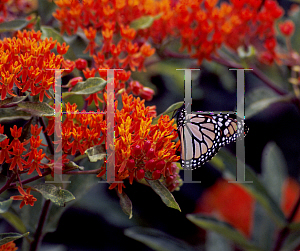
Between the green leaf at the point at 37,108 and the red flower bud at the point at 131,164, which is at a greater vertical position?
the green leaf at the point at 37,108

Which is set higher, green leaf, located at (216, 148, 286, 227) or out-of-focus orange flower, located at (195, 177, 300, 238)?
green leaf, located at (216, 148, 286, 227)

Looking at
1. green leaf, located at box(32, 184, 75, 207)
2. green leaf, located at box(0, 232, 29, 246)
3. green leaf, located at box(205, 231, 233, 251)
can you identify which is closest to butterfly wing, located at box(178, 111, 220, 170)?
green leaf, located at box(32, 184, 75, 207)

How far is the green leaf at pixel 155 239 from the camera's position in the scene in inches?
54.3

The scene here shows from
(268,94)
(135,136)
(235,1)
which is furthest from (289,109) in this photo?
(135,136)

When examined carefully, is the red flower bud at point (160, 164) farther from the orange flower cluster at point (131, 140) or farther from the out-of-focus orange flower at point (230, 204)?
the out-of-focus orange flower at point (230, 204)

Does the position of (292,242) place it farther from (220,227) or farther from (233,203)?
(233,203)

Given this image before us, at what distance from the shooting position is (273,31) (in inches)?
65.9

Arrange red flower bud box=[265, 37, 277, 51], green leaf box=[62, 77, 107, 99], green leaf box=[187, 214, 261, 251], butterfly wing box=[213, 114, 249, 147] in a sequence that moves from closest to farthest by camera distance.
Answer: green leaf box=[62, 77, 107, 99], butterfly wing box=[213, 114, 249, 147], green leaf box=[187, 214, 261, 251], red flower bud box=[265, 37, 277, 51]

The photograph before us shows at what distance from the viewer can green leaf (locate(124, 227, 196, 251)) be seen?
1.38 m

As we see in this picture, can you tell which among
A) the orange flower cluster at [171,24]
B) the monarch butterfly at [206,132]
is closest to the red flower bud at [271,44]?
the orange flower cluster at [171,24]

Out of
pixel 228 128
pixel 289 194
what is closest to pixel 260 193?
pixel 228 128

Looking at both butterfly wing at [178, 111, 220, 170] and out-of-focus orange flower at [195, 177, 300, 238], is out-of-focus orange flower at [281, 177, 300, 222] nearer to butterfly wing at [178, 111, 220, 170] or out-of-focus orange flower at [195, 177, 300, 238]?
out-of-focus orange flower at [195, 177, 300, 238]

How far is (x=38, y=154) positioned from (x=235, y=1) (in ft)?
4.15

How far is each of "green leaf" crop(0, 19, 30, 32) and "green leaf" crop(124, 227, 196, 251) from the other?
905mm
